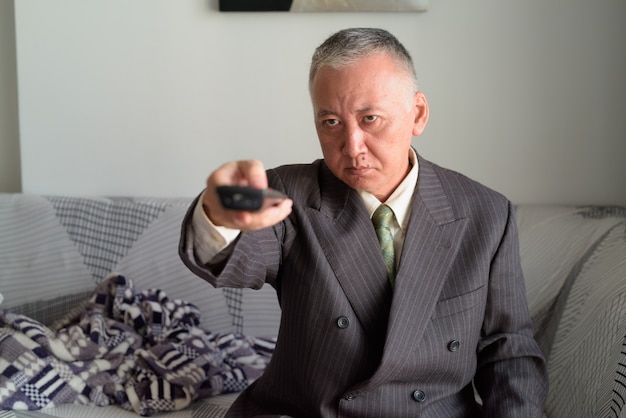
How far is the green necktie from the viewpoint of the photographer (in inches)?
50.4

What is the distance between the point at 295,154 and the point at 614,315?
A: 42.9 inches

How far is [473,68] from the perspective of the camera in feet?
7.18

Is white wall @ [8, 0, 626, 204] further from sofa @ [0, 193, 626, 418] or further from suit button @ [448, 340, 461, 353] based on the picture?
suit button @ [448, 340, 461, 353]

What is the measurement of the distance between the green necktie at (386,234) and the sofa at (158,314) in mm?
546

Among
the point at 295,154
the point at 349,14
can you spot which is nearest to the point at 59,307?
the point at 295,154

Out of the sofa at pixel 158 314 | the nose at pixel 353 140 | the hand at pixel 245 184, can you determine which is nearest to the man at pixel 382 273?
the nose at pixel 353 140

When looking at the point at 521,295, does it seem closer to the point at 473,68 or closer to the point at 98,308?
the point at 473,68

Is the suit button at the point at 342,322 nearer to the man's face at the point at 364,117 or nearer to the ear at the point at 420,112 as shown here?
the man's face at the point at 364,117

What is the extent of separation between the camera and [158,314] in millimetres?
2027

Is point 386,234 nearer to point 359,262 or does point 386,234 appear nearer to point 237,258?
point 359,262

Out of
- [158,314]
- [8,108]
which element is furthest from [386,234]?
[8,108]

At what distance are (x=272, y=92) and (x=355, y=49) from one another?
112 centimetres

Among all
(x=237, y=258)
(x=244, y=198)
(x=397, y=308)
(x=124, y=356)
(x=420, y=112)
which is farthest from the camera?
(x=124, y=356)

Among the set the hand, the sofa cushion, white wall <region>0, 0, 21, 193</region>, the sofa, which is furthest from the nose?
Answer: white wall <region>0, 0, 21, 193</region>
